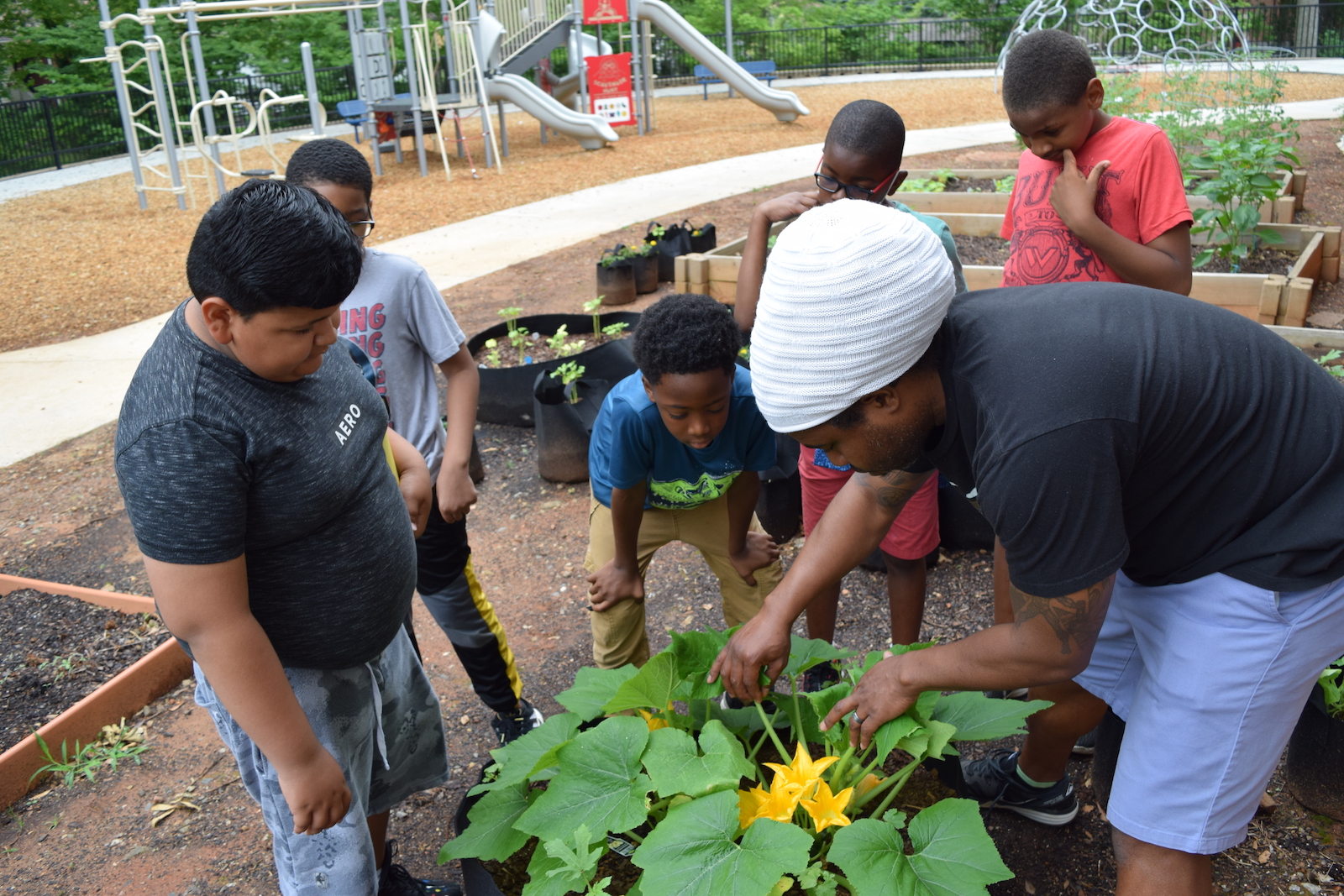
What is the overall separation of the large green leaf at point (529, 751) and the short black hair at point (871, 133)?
168cm

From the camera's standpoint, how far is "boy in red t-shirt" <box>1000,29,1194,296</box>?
8.54 feet

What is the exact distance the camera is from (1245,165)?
6254 mm

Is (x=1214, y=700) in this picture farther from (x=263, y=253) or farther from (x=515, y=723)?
(x=515, y=723)

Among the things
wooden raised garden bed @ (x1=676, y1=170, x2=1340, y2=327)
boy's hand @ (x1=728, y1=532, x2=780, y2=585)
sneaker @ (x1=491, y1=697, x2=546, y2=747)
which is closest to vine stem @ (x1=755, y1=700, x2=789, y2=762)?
boy's hand @ (x1=728, y1=532, x2=780, y2=585)

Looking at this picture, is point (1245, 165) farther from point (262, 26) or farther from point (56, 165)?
point (262, 26)

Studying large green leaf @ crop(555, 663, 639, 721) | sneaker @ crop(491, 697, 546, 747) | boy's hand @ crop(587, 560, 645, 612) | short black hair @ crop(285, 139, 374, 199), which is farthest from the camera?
sneaker @ crop(491, 697, 546, 747)

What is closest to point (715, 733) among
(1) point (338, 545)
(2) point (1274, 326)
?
(1) point (338, 545)

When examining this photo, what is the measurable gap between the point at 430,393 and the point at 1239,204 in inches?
227

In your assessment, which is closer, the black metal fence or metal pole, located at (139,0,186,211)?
metal pole, located at (139,0,186,211)

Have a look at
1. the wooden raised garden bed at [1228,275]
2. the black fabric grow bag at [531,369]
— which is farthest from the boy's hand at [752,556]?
the wooden raised garden bed at [1228,275]

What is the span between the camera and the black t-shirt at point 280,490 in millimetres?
1440

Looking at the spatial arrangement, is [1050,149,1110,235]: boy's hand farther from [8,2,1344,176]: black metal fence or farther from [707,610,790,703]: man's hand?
[8,2,1344,176]: black metal fence

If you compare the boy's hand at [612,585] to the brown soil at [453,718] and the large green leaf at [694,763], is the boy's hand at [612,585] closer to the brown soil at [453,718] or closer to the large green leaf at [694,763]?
the brown soil at [453,718]

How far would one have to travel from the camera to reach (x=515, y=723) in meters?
2.85
